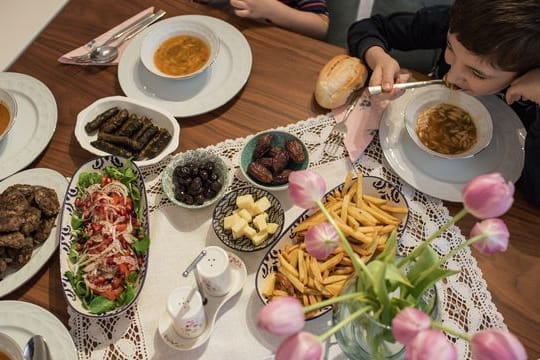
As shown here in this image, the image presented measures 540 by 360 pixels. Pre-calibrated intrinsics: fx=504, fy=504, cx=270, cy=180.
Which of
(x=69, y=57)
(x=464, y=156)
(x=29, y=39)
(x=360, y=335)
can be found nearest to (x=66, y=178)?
(x=69, y=57)

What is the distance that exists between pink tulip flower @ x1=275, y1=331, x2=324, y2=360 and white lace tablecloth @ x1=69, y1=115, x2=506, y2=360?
0.48m

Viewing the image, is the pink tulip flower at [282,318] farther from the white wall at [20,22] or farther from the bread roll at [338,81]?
the white wall at [20,22]

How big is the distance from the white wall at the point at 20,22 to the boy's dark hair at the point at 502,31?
1.26 meters

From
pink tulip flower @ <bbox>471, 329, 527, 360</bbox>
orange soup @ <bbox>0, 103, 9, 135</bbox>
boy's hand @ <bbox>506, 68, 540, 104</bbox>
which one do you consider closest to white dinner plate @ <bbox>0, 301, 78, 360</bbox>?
orange soup @ <bbox>0, 103, 9, 135</bbox>

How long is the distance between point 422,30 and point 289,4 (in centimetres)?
46

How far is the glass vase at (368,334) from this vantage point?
733 mm

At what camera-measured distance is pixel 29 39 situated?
5.40 feet

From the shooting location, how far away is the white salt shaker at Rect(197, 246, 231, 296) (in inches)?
40.7

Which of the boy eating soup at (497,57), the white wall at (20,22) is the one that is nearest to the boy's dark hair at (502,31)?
the boy eating soup at (497,57)

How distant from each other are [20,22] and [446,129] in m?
1.44

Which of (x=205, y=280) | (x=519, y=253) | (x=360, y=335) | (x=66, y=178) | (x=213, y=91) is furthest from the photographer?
(x=213, y=91)

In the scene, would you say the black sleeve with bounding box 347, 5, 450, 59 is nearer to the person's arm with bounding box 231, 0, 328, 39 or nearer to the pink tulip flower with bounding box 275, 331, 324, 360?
the person's arm with bounding box 231, 0, 328, 39

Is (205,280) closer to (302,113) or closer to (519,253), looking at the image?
(302,113)

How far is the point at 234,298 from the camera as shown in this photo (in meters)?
1.11
